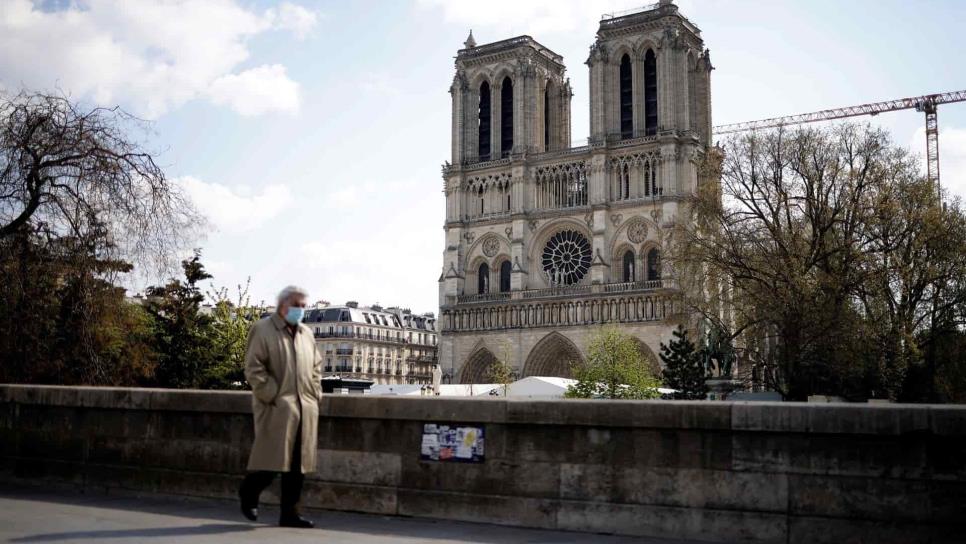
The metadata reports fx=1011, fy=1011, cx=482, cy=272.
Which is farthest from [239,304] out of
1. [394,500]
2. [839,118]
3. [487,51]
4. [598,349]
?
[839,118]

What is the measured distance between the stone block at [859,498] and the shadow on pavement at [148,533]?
3650 millimetres

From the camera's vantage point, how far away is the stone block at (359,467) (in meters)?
7.88

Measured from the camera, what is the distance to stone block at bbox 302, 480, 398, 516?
7824mm

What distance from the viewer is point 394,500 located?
7.80 meters

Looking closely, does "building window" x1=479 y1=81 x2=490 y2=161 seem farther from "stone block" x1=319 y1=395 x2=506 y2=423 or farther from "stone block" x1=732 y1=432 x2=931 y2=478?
"stone block" x1=732 y1=432 x2=931 y2=478

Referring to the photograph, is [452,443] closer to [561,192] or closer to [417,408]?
[417,408]

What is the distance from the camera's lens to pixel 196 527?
22.1 ft

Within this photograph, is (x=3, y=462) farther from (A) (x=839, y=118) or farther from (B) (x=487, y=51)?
(A) (x=839, y=118)

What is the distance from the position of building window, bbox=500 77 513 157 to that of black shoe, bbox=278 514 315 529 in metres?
Answer: 59.1

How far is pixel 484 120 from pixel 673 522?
60835mm

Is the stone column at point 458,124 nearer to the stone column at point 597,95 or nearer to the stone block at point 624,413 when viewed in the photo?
the stone column at point 597,95

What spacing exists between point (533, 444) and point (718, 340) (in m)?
26.5

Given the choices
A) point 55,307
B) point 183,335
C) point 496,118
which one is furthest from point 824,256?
point 496,118

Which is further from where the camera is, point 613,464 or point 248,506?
point 613,464
